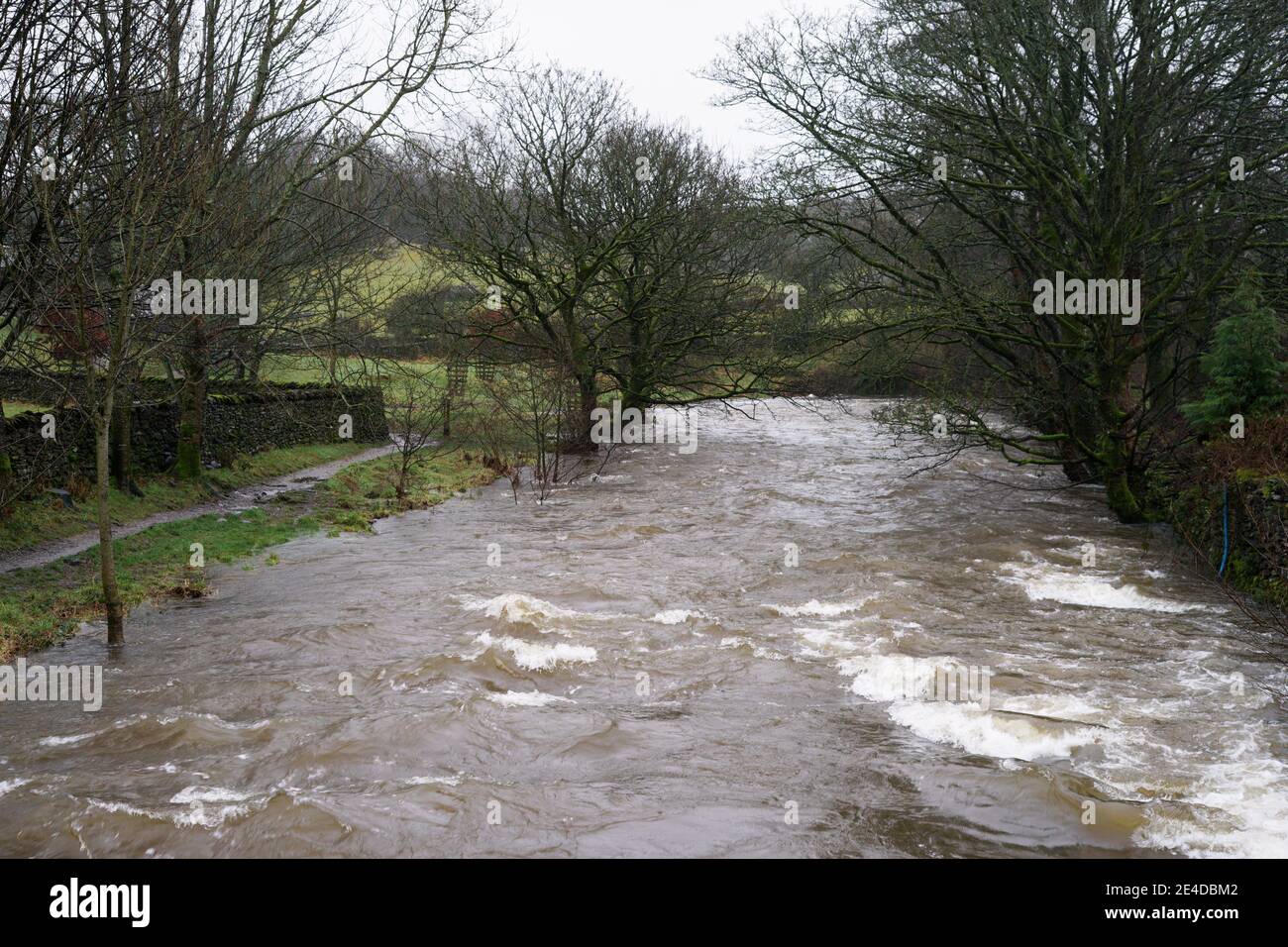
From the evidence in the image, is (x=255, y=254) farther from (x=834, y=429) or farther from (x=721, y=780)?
(x=834, y=429)

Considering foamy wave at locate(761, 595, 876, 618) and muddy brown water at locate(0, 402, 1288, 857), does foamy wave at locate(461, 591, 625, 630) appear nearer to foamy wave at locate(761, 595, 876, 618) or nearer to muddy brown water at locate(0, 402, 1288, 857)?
muddy brown water at locate(0, 402, 1288, 857)

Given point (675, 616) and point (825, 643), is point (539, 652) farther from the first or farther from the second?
point (825, 643)

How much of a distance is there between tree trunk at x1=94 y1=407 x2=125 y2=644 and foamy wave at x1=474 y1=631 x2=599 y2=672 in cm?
388

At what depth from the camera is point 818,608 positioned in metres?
13.3

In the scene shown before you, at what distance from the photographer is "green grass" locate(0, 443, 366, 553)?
1540 centimetres

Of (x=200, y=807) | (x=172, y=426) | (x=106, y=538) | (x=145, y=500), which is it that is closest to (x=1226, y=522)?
(x=200, y=807)

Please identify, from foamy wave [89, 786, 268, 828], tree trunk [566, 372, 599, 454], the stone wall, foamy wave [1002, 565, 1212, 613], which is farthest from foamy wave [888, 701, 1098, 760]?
tree trunk [566, 372, 599, 454]

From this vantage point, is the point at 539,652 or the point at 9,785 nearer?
the point at 9,785

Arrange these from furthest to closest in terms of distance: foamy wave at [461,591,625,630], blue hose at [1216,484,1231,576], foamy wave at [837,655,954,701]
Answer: blue hose at [1216,484,1231,576] < foamy wave at [461,591,625,630] < foamy wave at [837,655,954,701]

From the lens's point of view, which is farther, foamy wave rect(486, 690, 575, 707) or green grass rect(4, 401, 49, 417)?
green grass rect(4, 401, 49, 417)

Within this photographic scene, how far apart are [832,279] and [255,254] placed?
1120 cm

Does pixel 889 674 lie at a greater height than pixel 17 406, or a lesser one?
lesser

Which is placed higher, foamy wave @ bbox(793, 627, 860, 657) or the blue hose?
the blue hose

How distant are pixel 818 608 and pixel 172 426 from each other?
14.9m
